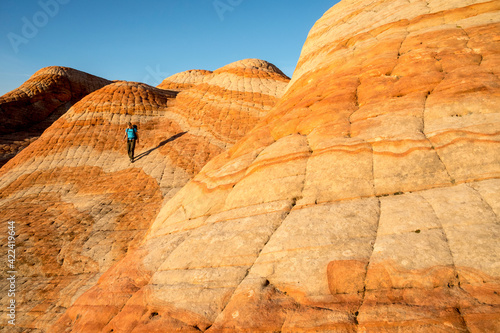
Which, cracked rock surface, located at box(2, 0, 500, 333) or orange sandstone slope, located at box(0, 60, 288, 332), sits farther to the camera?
orange sandstone slope, located at box(0, 60, 288, 332)

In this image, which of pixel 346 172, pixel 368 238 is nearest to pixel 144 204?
pixel 346 172

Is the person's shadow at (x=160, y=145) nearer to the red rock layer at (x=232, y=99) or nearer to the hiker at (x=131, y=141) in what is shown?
the hiker at (x=131, y=141)

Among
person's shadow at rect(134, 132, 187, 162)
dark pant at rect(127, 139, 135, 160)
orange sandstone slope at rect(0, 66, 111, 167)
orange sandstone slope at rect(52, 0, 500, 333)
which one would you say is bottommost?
orange sandstone slope at rect(52, 0, 500, 333)

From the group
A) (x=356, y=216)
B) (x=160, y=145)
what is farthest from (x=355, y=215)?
(x=160, y=145)

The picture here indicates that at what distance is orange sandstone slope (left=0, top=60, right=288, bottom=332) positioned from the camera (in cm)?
1066

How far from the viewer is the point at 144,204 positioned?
14.0m

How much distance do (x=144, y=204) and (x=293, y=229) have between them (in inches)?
391

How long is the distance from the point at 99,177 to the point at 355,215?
14.9 meters

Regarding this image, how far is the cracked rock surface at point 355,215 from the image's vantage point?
4324 mm

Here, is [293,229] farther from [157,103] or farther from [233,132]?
[157,103]

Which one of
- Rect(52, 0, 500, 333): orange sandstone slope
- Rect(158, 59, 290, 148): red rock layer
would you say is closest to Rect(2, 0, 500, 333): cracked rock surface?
Rect(52, 0, 500, 333): orange sandstone slope

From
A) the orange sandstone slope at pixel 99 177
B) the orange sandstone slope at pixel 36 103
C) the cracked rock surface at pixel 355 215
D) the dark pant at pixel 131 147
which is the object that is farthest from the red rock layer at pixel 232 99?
the orange sandstone slope at pixel 36 103

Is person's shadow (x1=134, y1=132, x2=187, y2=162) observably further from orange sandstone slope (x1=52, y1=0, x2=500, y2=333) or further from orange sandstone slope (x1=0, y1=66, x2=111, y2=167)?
orange sandstone slope (x1=0, y1=66, x2=111, y2=167)

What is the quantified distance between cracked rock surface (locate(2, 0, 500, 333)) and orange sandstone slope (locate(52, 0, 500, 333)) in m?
0.03
